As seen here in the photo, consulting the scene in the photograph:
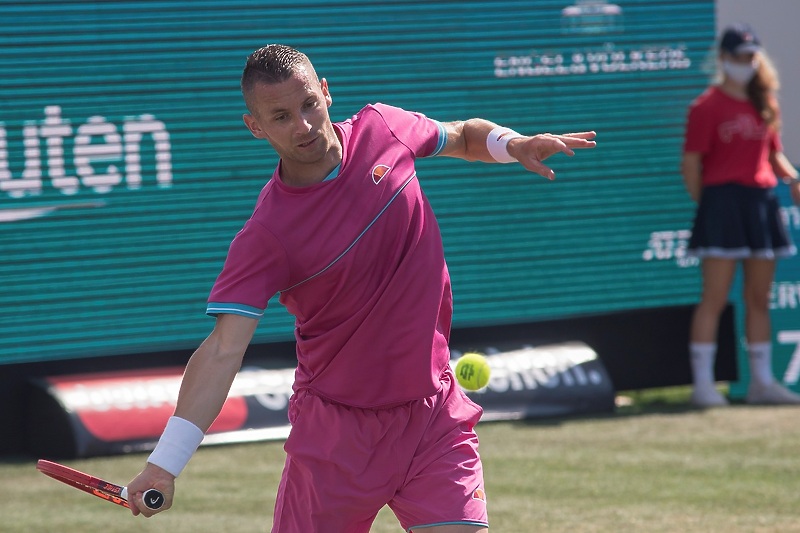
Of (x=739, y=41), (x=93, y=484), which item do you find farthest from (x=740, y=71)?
(x=93, y=484)

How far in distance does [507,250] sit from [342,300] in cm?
548

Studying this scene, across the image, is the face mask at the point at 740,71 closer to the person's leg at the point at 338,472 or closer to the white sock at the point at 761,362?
the white sock at the point at 761,362

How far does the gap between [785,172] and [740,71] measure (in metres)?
0.83

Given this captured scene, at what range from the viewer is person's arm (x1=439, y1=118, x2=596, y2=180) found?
12.6 ft

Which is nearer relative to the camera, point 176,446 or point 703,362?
point 176,446

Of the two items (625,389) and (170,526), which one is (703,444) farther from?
(170,526)

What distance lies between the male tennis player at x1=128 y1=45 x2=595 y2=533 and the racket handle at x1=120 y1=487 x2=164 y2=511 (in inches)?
18.8

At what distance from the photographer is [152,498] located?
10.4 feet

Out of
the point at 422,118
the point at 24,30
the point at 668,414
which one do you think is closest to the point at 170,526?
the point at 422,118

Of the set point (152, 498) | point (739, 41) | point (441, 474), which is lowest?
point (441, 474)

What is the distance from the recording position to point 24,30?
25.6 feet

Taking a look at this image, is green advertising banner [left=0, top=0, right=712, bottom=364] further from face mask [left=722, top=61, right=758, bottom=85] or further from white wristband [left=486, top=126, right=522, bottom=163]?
white wristband [left=486, top=126, right=522, bottom=163]

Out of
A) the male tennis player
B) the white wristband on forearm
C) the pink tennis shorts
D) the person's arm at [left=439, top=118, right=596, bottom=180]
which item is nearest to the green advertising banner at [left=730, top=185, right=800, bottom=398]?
the person's arm at [left=439, top=118, right=596, bottom=180]

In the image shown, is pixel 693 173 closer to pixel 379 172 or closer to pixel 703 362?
pixel 703 362
